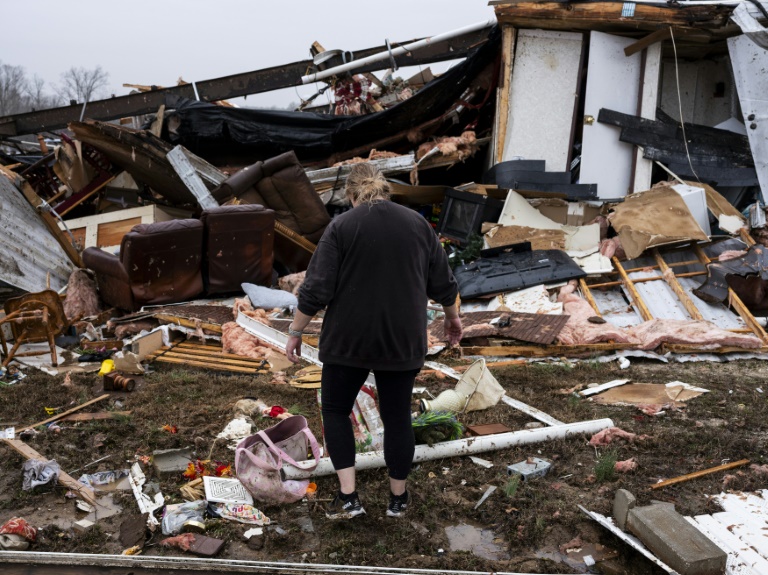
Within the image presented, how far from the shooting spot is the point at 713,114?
11.0 metres

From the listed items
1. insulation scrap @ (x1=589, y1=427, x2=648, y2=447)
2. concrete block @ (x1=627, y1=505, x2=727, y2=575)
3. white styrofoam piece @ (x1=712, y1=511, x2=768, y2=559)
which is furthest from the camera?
insulation scrap @ (x1=589, y1=427, x2=648, y2=447)

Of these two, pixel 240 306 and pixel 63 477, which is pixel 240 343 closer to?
pixel 240 306

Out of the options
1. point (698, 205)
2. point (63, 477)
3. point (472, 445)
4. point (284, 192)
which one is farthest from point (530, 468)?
point (284, 192)

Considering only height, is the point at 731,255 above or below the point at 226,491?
above

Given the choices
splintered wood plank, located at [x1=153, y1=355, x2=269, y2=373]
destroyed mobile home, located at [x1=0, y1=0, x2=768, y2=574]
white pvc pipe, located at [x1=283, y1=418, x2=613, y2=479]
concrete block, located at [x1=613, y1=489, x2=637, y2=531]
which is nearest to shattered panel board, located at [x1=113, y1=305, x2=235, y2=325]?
destroyed mobile home, located at [x1=0, y1=0, x2=768, y2=574]

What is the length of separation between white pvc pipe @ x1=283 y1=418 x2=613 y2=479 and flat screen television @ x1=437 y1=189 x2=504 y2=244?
5344 mm

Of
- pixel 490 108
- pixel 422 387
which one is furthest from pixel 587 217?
pixel 422 387

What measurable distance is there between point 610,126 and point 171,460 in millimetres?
8108

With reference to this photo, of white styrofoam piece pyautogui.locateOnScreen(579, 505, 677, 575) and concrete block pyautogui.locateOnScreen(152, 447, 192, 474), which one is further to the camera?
concrete block pyautogui.locateOnScreen(152, 447, 192, 474)

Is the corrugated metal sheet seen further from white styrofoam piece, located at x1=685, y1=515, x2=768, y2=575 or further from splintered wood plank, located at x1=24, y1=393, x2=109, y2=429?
white styrofoam piece, located at x1=685, y1=515, x2=768, y2=575

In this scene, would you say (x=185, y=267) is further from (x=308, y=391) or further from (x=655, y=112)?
(x=655, y=112)

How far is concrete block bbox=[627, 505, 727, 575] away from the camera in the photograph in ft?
8.09

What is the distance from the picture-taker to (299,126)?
36.7ft

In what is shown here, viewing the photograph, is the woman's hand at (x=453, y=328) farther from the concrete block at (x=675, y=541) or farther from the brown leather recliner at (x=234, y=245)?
the brown leather recliner at (x=234, y=245)
